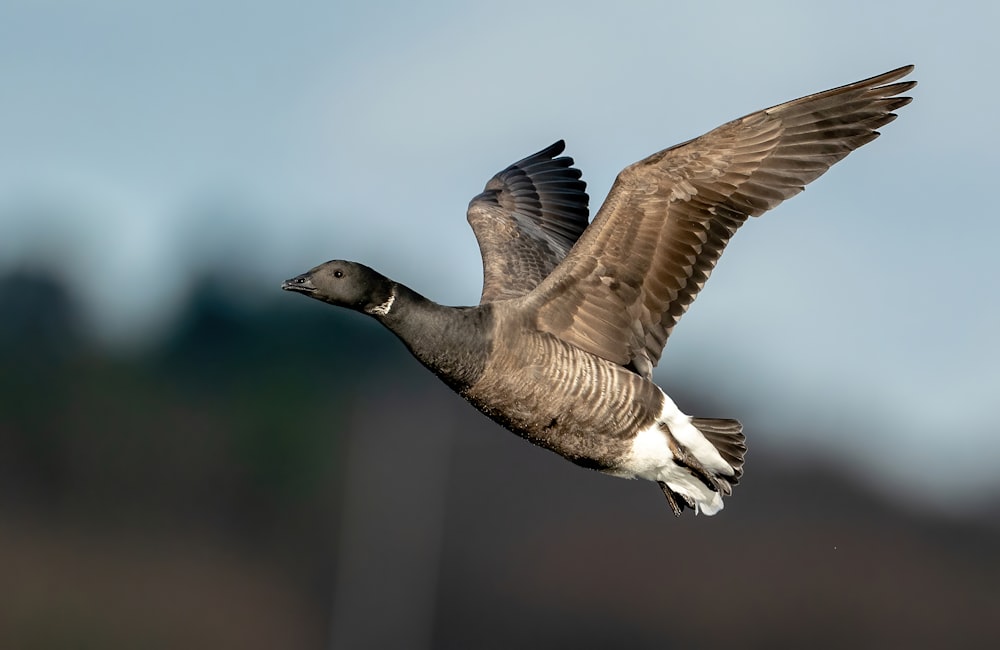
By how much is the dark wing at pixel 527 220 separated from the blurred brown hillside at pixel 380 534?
31058 millimetres

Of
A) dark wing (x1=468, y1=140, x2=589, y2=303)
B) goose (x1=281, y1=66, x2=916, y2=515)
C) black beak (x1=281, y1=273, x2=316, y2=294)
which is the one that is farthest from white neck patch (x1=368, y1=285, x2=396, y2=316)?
dark wing (x1=468, y1=140, x2=589, y2=303)

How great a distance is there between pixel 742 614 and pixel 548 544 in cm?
715

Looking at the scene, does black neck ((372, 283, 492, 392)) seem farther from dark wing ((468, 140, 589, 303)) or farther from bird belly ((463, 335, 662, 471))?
dark wing ((468, 140, 589, 303))

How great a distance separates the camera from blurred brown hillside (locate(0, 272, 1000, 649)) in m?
48.9

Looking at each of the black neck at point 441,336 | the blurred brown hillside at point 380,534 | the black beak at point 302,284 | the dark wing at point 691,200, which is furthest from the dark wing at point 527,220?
the blurred brown hillside at point 380,534

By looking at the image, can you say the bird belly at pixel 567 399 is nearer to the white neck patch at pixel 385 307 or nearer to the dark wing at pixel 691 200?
the dark wing at pixel 691 200

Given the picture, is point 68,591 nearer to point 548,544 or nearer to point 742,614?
point 548,544

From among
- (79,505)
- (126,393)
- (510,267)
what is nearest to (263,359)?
(126,393)

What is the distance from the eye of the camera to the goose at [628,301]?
11141 mm

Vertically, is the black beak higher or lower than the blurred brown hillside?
higher

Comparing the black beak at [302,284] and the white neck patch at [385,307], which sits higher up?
the black beak at [302,284]

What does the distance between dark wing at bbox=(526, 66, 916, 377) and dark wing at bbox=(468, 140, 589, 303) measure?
4.72 feet

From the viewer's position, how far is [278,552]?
190ft

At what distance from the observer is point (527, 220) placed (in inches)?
590
